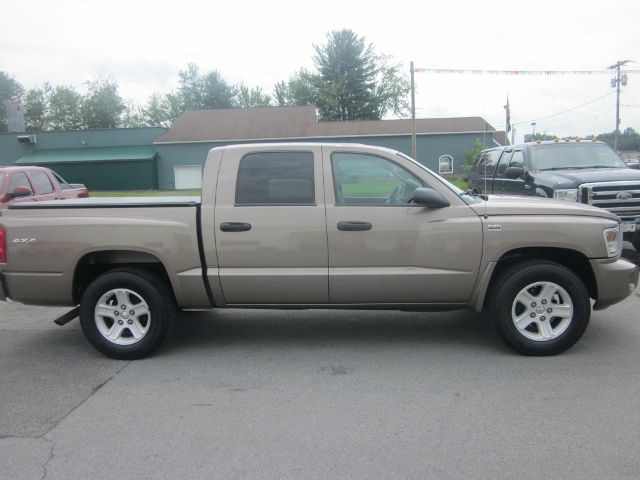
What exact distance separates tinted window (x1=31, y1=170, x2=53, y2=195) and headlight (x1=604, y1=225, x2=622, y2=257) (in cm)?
1065

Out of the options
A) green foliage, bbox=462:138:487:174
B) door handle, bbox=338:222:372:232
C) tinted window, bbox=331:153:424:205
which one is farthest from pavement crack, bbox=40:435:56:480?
green foliage, bbox=462:138:487:174

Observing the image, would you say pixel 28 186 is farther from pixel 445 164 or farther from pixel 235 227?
pixel 445 164

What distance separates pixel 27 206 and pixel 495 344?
443cm

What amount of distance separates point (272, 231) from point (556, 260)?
253 centimetres

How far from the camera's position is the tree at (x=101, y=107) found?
72.0m

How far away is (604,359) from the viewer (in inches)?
187

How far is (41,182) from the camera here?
11969 millimetres

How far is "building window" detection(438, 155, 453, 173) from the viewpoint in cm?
3775

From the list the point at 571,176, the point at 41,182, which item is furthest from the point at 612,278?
the point at 41,182

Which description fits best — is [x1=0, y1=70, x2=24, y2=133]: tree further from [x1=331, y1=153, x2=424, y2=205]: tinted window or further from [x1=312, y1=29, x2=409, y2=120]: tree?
[x1=331, y1=153, x2=424, y2=205]: tinted window

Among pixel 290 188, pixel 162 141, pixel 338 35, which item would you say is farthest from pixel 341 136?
pixel 290 188

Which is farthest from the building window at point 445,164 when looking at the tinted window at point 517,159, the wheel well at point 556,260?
the wheel well at point 556,260

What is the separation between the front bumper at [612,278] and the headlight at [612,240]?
8 cm

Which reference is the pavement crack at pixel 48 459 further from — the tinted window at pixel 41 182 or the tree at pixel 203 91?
the tree at pixel 203 91
